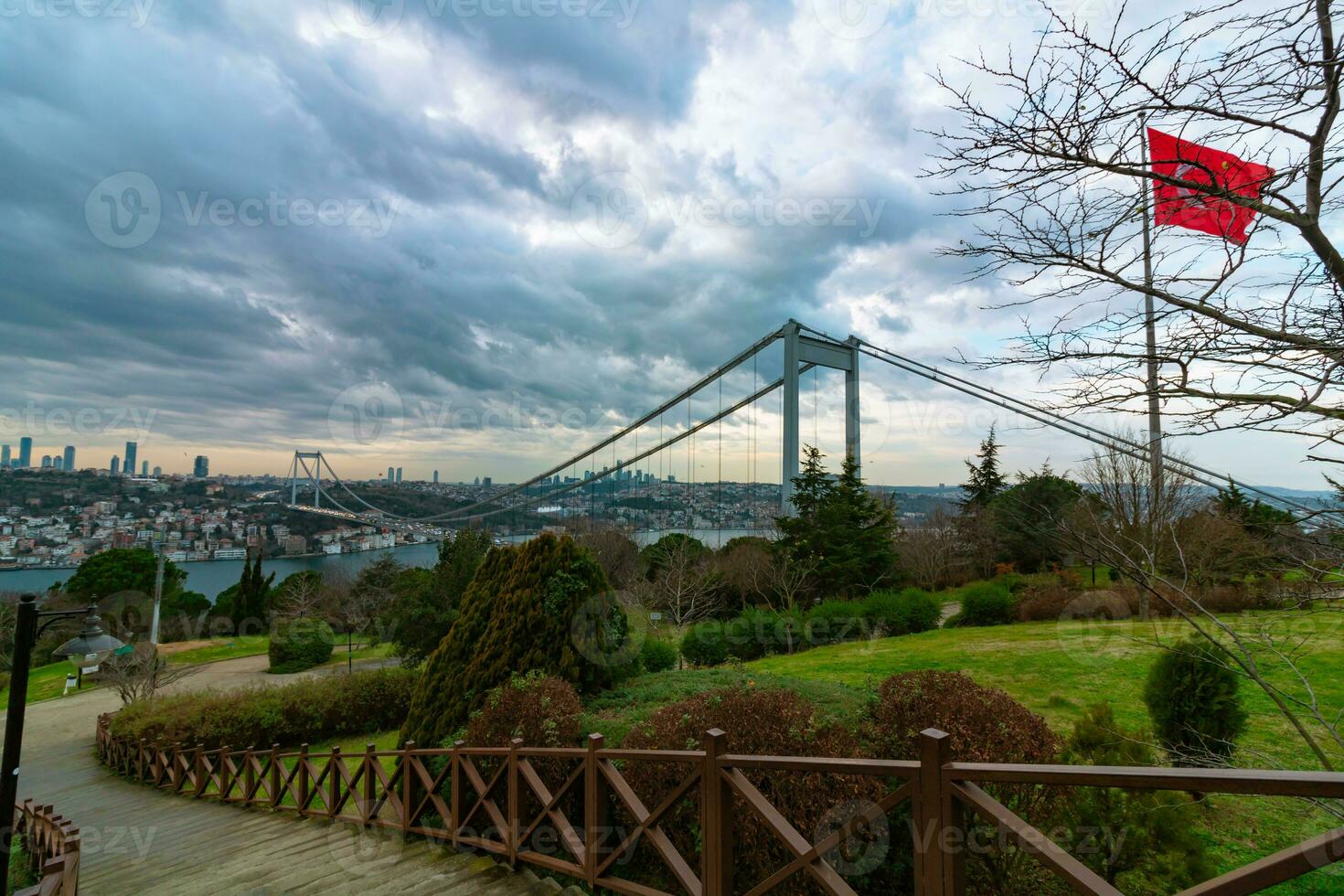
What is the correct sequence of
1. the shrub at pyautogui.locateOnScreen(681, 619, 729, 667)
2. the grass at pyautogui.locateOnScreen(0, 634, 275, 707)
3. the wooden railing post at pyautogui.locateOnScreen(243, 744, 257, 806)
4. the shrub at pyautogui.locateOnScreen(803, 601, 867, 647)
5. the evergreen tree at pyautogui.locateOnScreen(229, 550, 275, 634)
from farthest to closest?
the evergreen tree at pyautogui.locateOnScreen(229, 550, 275, 634)
the grass at pyautogui.locateOnScreen(0, 634, 275, 707)
the shrub at pyautogui.locateOnScreen(803, 601, 867, 647)
the shrub at pyautogui.locateOnScreen(681, 619, 729, 667)
the wooden railing post at pyautogui.locateOnScreen(243, 744, 257, 806)

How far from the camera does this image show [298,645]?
18.7 meters

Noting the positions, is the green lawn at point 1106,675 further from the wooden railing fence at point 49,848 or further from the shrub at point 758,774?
the wooden railing fence at point 49,848

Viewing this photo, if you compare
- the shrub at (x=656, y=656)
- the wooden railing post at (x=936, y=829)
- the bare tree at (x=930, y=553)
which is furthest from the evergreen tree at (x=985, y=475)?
the wooden railing post at (x=936, y=829)

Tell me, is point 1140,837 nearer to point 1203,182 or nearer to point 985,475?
point 1203,182

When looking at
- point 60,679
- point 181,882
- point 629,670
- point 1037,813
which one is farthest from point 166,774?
point 60,679

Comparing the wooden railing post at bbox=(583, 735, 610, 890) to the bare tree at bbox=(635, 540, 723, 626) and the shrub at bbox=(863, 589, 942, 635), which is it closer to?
the bare tree at bbox=(635, 540, 723, 626)

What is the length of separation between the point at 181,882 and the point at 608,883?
3.62 m

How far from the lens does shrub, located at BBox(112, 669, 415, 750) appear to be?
10.6 metres

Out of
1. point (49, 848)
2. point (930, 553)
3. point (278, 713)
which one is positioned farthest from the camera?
point (930, 553)

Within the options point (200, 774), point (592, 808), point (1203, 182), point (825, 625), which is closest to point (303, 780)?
point (200, 774)

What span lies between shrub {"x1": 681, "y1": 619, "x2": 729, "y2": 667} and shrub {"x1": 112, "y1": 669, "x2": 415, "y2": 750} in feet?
19.4

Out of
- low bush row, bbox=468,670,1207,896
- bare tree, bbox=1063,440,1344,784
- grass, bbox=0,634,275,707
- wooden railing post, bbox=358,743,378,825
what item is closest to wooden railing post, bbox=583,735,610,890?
low bush row, bbox=468,670,1207,896

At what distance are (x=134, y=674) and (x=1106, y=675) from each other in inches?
732

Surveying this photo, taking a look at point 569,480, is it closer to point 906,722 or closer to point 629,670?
point 629,670
